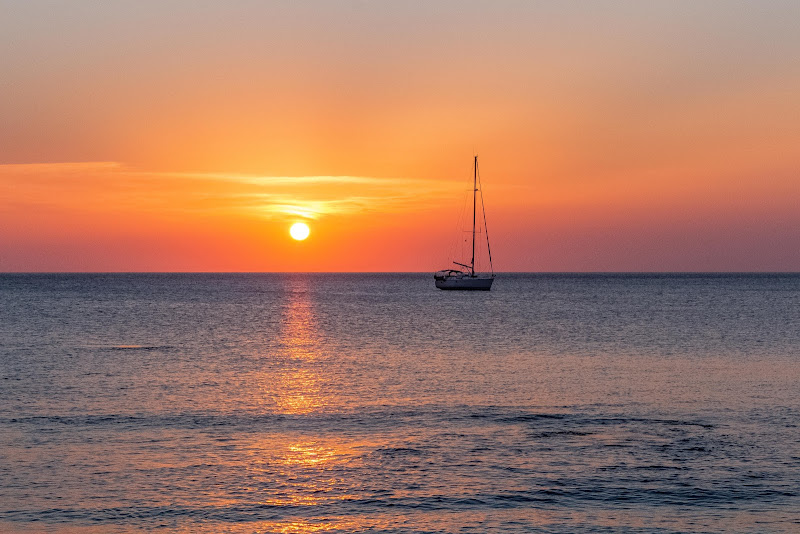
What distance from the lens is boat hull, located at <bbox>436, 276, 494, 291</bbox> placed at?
567 feet

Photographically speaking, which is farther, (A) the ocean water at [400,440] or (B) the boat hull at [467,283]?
(B) the boat hull at [467,283]

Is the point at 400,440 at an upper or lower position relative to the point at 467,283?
lower

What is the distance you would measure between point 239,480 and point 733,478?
45.8 feet

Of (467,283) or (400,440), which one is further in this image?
(467,283)

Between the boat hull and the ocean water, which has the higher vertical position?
the boat hull

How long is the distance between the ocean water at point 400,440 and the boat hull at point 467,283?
363 ft

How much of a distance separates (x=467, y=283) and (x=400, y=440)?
149m

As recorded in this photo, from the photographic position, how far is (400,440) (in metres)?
28.4

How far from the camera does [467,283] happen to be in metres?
176

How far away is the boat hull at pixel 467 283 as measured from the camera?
6801 inches

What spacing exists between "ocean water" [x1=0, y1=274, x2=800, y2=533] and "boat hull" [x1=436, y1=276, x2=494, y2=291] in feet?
363

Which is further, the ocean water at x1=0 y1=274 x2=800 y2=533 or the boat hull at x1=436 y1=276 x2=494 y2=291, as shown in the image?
the boat hull at x1=436 y1=276 x2=494 y2=291

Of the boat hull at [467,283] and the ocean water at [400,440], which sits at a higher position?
the boat hull at [467,283]

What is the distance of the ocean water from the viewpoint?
67.1ft
